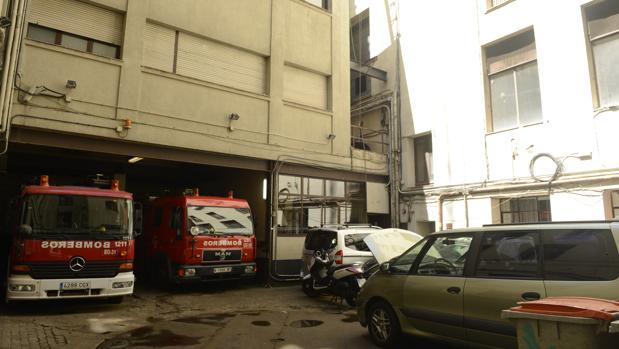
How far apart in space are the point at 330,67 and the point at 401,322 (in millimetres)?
10494

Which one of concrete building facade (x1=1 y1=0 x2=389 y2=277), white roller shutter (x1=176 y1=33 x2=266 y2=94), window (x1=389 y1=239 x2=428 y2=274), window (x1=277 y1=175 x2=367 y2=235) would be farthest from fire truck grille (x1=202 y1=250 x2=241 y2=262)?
window (x1=389 y1=239 x2=428 y2=274)

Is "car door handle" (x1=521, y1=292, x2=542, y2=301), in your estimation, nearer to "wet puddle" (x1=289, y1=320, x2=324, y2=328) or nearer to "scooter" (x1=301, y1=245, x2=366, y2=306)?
"wet puddle" (x1=289, y1=320, x2=324, y2=328)

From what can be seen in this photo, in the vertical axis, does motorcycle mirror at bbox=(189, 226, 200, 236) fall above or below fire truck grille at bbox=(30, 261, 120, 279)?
above

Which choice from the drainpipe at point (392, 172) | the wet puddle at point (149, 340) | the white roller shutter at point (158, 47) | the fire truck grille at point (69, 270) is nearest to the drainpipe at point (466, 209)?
the drainpipe at point (392, 172)

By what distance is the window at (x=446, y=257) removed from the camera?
5.21 meters

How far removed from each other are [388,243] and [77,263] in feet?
19.0

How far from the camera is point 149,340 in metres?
6.41

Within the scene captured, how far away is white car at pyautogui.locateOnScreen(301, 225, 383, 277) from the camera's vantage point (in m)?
9.68

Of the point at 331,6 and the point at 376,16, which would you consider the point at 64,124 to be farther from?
the point at 376,16

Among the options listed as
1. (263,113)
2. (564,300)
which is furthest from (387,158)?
(564,300)

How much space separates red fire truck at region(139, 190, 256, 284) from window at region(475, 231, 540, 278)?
705cm

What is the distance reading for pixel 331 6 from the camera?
1505 centimetres

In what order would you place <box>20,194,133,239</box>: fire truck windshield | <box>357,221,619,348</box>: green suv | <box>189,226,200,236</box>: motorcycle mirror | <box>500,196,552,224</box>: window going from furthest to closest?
1. <box>500,196,552,224</box>: window
2. <box>189,226,200,236</box>: motorcycle mirror
3. <box>20,194,133,239</box>: fire truck windshield
4. <box>357,221,619,348</box>: green suv

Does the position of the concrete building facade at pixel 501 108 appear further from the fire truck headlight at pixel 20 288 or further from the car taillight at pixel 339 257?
the fire truck headlight at pixel 20 288
